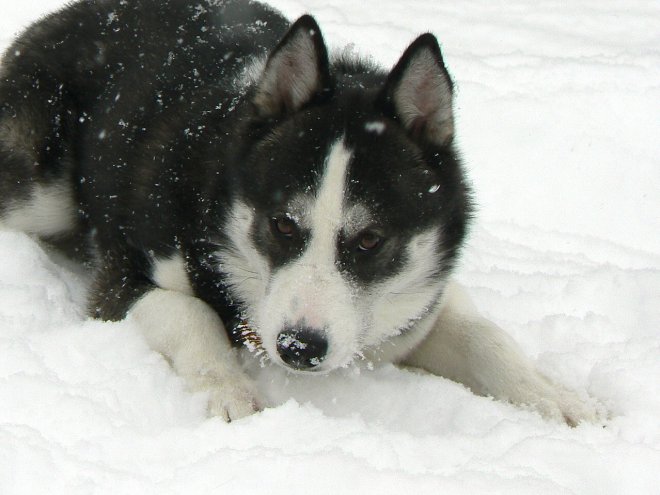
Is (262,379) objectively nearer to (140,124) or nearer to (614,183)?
(140,124)

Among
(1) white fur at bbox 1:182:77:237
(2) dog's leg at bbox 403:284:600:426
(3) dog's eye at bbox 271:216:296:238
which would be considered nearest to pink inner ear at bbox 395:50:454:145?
(3) dog's eye at bbox 271:216:296:238

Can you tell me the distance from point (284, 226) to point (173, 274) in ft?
2.51

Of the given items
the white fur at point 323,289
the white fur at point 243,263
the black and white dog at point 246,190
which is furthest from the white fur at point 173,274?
the white fur at point 323,289

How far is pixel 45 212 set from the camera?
4.45 metres

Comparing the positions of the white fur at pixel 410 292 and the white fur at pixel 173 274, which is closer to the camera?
the white fur at pixel 410 292

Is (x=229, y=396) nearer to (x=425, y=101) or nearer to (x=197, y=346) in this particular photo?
(x=197, y=346)

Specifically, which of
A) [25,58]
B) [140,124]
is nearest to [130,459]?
[140,124]

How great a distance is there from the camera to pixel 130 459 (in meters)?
2.61

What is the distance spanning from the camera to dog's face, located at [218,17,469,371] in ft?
9.96

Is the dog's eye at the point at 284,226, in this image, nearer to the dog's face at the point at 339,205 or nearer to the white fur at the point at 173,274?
the dog's face at the point at 339,205

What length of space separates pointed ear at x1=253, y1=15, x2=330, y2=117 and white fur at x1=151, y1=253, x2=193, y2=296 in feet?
2.40

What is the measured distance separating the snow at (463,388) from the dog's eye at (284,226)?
2.03 feet

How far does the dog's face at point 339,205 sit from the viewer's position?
304 cm

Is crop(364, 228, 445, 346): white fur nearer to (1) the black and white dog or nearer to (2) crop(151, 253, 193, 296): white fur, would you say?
(1) the black and white dog
